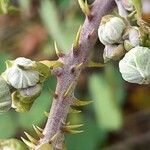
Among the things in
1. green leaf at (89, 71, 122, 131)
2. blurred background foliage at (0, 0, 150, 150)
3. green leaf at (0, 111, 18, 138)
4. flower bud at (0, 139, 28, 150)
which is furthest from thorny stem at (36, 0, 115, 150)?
green leaf at (0, 111, 18, 138)

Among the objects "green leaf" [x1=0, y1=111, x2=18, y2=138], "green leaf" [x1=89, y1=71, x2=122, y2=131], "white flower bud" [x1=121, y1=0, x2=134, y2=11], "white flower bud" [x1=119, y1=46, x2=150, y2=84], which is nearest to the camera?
"white flower bud" [x1=119, y1=46, x2=150, y2=84]

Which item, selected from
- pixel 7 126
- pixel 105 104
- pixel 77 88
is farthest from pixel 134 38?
pixel 77 88

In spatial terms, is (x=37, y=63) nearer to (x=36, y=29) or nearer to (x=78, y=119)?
(x=78, y=119)

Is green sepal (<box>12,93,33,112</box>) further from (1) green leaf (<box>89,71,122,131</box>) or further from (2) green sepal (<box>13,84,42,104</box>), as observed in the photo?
(1) green leaf (<box>89,71,122,131</box>)

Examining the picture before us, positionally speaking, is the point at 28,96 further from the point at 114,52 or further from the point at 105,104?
the point at 105,104

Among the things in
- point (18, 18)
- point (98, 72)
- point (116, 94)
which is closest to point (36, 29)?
point (18, 18)
